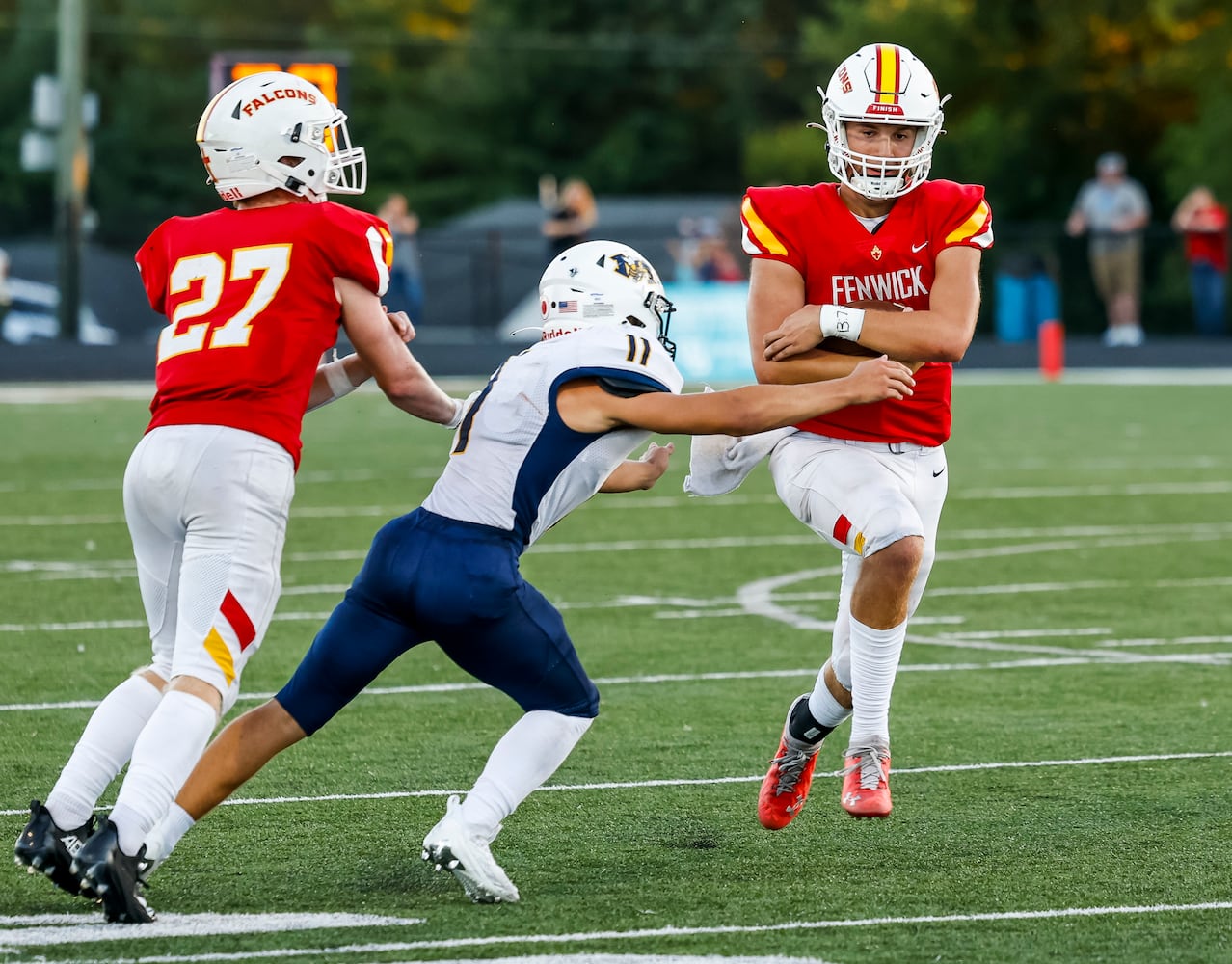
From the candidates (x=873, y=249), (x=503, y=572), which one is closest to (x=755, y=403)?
(x=503, y=572)

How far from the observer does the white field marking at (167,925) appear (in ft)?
14.3

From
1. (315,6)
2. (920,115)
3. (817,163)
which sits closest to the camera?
(920,115)

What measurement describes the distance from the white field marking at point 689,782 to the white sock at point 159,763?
1.26m

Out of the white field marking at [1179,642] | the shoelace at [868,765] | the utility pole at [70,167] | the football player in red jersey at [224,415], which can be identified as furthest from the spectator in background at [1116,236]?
the football player in red jersey at [224,415]

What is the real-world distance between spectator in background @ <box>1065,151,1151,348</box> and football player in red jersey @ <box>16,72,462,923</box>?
23640mm

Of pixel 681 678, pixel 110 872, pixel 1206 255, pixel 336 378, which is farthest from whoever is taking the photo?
pixel 1206 255

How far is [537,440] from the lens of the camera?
4.76 metres

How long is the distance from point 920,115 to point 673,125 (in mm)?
48083

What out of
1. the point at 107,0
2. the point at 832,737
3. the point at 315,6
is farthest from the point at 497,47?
the point at 832,737

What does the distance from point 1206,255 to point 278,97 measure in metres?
26.3

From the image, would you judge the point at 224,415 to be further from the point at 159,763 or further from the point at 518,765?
the point at 518,765

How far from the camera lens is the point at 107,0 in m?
62.6

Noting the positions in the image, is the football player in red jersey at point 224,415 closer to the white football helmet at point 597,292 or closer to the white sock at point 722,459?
the white football helmet at point 597,292

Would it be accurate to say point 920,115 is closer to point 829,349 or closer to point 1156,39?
point 829,349
